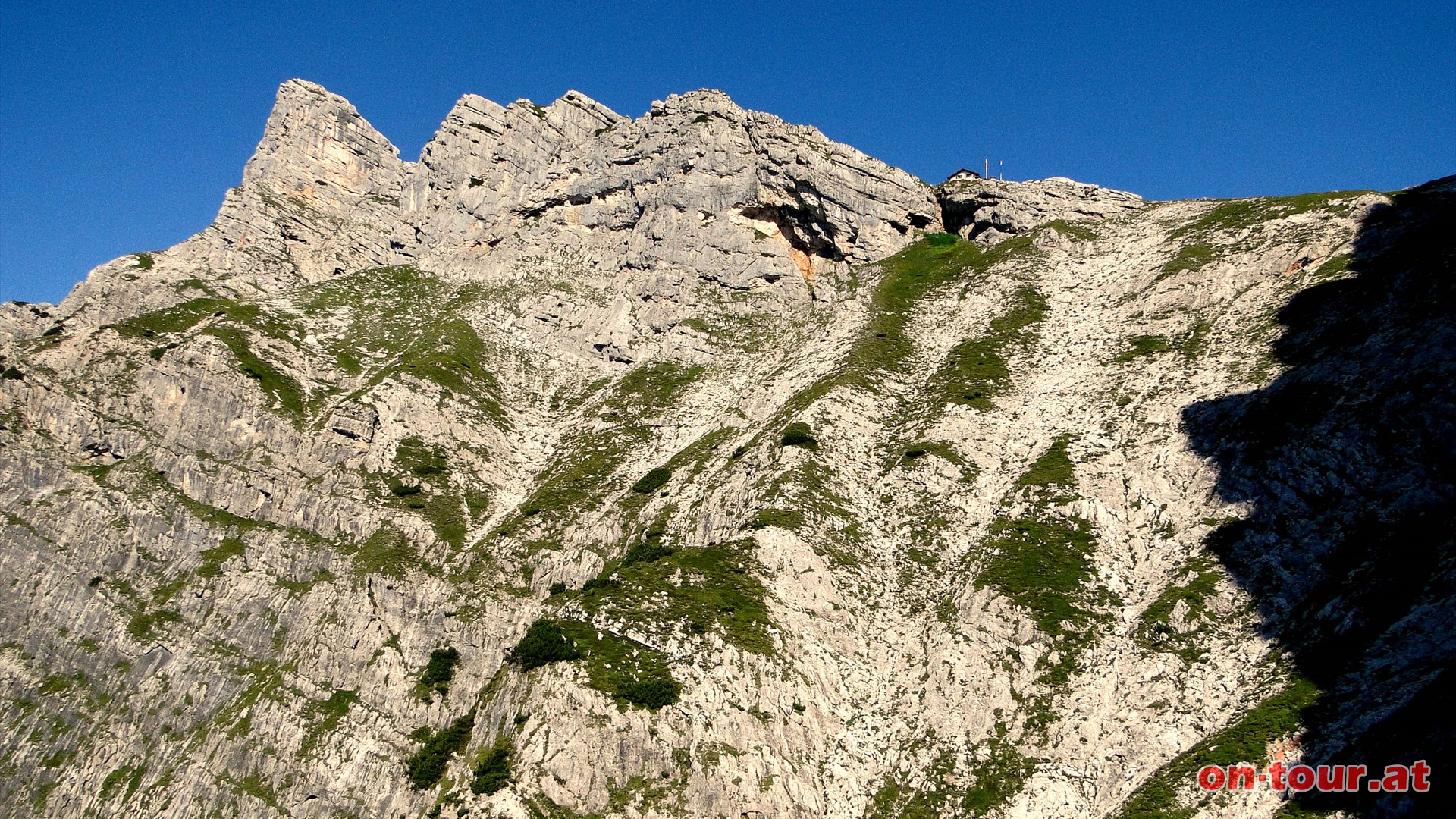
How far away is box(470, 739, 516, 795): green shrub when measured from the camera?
4403cm

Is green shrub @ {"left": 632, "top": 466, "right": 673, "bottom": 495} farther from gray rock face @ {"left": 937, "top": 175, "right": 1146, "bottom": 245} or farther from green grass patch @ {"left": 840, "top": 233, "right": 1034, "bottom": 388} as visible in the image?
gray rock face @ {"left": 937, "top": 175, "right": 1146, "bottom": 245}

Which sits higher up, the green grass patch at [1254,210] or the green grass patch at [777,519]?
the green grass patch at [1254,210]

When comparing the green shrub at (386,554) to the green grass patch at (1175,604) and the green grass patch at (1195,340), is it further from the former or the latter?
the green grass patch at (1195,340)

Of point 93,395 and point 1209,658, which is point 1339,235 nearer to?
point 1209,658

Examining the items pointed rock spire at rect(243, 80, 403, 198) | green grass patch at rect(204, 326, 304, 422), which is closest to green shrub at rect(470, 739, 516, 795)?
green grass patch at rect(204, 326, 304, 422)

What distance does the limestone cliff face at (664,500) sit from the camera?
46.5 metres

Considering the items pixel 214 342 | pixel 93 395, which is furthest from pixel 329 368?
pixel 93 395

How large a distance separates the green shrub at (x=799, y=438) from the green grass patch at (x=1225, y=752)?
3493 cm

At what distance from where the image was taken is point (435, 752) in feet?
190

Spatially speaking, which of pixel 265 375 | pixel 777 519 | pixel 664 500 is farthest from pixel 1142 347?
pixel 265 375

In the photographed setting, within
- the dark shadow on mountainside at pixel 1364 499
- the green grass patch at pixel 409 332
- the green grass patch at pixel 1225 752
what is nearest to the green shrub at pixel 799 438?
the dark shadow on mountainside at pixel 1364 499

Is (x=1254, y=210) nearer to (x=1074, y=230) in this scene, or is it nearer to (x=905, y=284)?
(x=1074, y=230)

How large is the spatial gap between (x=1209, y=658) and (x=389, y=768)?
52.8 metres

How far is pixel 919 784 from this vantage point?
44.8 metres
